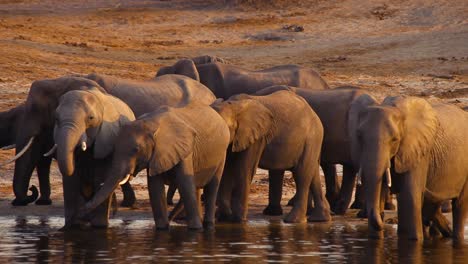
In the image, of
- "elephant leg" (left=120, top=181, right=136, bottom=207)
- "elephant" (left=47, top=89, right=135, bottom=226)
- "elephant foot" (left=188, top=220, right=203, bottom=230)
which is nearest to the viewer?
"elephant" (left=47, top=89, right=135, bottom=226)

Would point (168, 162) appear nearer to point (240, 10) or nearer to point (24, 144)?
point (24, 144)

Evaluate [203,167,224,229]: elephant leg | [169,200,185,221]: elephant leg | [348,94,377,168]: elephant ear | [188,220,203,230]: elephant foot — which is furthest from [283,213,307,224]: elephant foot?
[348,94,377,168]: elephant ear

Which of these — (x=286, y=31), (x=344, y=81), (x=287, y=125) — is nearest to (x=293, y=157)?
(x=287, y=125)

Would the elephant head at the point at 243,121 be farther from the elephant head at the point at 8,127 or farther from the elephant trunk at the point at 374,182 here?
the elephant head at the point at 8,127

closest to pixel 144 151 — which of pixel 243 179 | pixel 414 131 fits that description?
pixel 243 179

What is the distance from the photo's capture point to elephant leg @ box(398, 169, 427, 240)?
14.1 metres

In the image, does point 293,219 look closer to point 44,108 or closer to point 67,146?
point 67,146

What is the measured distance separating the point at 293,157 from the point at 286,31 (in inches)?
649

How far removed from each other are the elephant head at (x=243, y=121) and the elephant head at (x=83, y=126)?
127 cm

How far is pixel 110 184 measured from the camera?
14.8 m

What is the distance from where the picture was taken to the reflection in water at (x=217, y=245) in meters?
13.6

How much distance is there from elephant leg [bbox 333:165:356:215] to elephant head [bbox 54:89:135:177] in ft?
11.0

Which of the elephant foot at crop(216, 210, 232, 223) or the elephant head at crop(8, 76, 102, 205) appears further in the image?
the elephant head at crop(8, 76, 102, 205)

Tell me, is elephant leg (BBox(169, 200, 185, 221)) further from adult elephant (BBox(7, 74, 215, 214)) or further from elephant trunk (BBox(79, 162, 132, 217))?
adult elephant (BBox(7, 74, 215, 214))
